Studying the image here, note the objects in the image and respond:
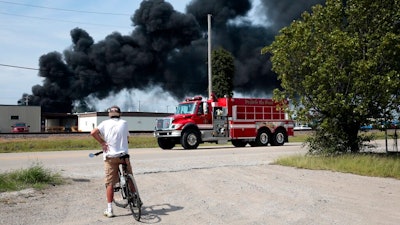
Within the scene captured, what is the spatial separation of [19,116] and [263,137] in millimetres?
48036

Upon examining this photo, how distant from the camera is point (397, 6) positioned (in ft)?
41.0

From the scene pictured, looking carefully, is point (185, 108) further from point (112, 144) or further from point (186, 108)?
point (112, 144)

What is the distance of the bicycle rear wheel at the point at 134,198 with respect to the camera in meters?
6.27

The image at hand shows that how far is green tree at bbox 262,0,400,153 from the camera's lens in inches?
469

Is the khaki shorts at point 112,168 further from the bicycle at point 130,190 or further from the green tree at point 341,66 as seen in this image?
the green tree at point 341,66

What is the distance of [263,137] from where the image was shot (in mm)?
24156

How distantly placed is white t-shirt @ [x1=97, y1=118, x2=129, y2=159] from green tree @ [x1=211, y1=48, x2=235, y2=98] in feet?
114

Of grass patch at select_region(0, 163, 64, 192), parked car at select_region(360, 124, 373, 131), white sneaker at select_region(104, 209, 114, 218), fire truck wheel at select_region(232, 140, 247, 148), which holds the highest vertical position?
parked car at select_region(360, 124, 373, 131)

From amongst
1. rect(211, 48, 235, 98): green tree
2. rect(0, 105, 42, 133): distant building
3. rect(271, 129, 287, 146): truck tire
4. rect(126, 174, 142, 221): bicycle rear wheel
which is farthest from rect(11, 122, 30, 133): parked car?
rect(126, 174, 142, 221): bicycle rear wheel

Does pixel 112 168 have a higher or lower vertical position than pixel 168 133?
lower

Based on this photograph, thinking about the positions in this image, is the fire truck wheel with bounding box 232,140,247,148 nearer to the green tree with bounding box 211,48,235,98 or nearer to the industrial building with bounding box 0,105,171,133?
the green tree with bounding box 211,48,235,98

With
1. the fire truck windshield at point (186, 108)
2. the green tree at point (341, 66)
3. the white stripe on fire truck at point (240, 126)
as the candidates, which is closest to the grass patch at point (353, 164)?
the green tree at point (341, 66)

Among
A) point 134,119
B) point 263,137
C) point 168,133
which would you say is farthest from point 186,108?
point 134,119

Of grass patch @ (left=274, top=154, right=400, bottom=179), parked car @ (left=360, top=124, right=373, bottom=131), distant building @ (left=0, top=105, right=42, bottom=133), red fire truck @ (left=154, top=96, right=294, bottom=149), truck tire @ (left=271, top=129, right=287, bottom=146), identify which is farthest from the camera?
distant building @ (left=0, top=105, right=42, bottom=133)
